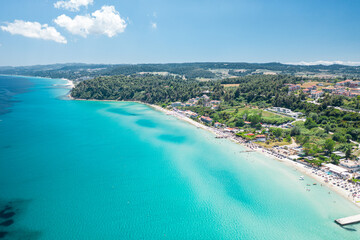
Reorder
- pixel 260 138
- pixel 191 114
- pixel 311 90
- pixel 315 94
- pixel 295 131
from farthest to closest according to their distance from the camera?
1. pixel 311 90
2. pixel 191 114
3. pixel 315 94
4. pixel 295 131
5. pixel 260 138

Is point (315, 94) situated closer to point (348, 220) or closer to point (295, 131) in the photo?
point (295, 131)

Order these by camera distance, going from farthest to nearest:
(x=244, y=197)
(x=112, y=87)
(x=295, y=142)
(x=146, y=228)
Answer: (x=112, y=87), (x=295, y=142), (x=244, y=197), (x=146, y=228)

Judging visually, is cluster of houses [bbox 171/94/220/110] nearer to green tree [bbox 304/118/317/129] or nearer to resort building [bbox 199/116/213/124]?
resort building [bbox 199/116/213/124]

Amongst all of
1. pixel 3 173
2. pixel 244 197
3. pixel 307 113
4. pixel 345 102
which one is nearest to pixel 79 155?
pixel 3 173

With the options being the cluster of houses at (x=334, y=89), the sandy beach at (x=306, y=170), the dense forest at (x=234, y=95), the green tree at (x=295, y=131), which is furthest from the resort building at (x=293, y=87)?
the sandy beach at (x=306, y=170)

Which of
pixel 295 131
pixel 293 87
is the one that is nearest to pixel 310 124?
pixel 295 131

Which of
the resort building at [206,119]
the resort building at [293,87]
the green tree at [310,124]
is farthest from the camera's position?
the resort building at [293,87]

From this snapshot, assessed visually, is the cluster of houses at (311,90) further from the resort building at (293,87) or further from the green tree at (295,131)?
the green tree at (295,131)

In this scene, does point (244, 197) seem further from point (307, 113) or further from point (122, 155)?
point (307, 113)

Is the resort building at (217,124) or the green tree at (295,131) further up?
the green tree at (295,131)
